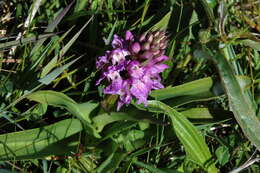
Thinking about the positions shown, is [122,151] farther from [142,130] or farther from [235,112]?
[235,112]

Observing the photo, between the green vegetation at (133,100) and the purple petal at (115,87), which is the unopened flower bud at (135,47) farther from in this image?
the green vegetation at (133,100)

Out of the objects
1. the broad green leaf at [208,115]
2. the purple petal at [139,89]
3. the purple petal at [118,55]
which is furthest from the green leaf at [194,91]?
the purple petal at [118,55]

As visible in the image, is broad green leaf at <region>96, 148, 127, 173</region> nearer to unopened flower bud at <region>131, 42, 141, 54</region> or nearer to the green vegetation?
the green vegetation

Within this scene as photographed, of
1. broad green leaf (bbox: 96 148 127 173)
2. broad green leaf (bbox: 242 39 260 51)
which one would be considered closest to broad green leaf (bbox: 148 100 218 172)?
broad green leaf (bbox: 96 148 127 173)

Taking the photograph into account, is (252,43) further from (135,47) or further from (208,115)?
(135,47)

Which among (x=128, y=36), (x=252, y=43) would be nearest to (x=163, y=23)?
(x=128, y=36)

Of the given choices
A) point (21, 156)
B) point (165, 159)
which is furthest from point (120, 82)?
point (165, 159)
